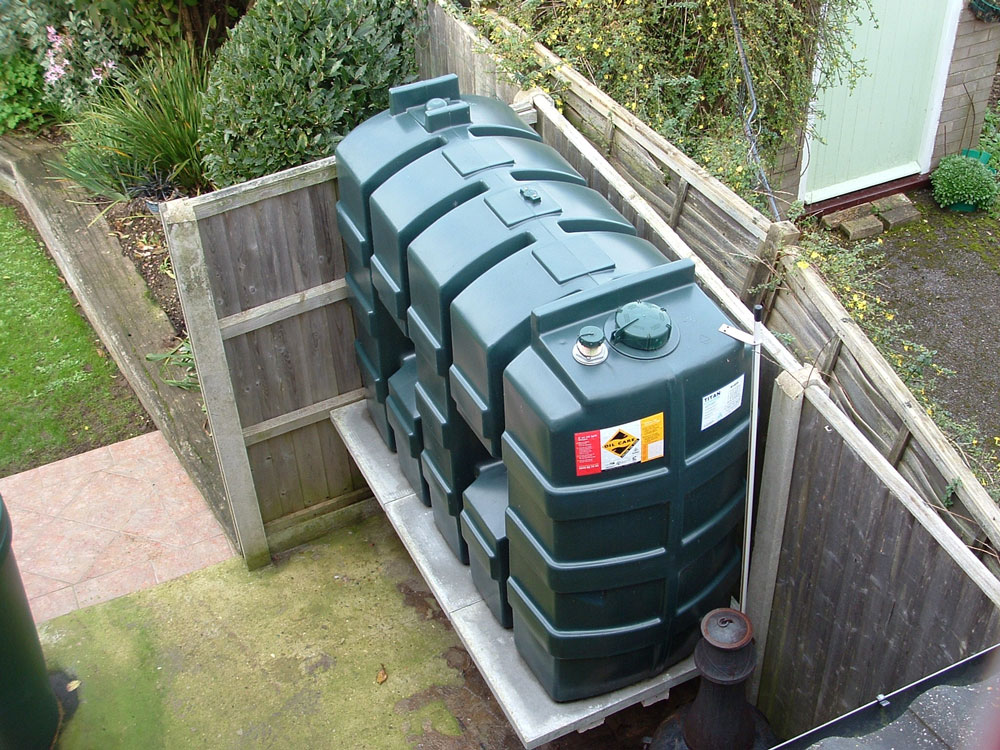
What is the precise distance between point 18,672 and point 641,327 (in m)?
2.89

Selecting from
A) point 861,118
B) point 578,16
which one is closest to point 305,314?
point 578,16

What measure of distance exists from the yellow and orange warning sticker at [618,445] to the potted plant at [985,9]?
6.15 metres

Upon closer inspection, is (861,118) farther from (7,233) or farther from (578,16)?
(7,233)

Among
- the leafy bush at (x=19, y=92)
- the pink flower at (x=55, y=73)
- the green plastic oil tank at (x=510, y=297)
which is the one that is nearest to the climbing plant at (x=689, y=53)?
the green plastic oil tank at (x=510, y=297)

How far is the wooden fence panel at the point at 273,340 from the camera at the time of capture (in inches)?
165

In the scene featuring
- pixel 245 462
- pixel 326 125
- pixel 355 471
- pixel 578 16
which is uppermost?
pixel 578 16

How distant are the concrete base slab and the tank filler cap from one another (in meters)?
1.41

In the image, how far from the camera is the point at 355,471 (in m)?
5.24

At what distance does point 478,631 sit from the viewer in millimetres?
3951

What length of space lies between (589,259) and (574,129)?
138 cm

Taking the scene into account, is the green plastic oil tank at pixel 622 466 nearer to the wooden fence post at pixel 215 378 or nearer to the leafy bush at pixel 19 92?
the wooden fence post at pixel 215 378

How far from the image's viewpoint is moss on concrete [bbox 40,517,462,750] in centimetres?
436

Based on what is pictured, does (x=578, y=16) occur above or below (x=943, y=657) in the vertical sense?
above

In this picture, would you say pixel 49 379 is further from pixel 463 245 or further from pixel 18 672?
pixel 463 245
